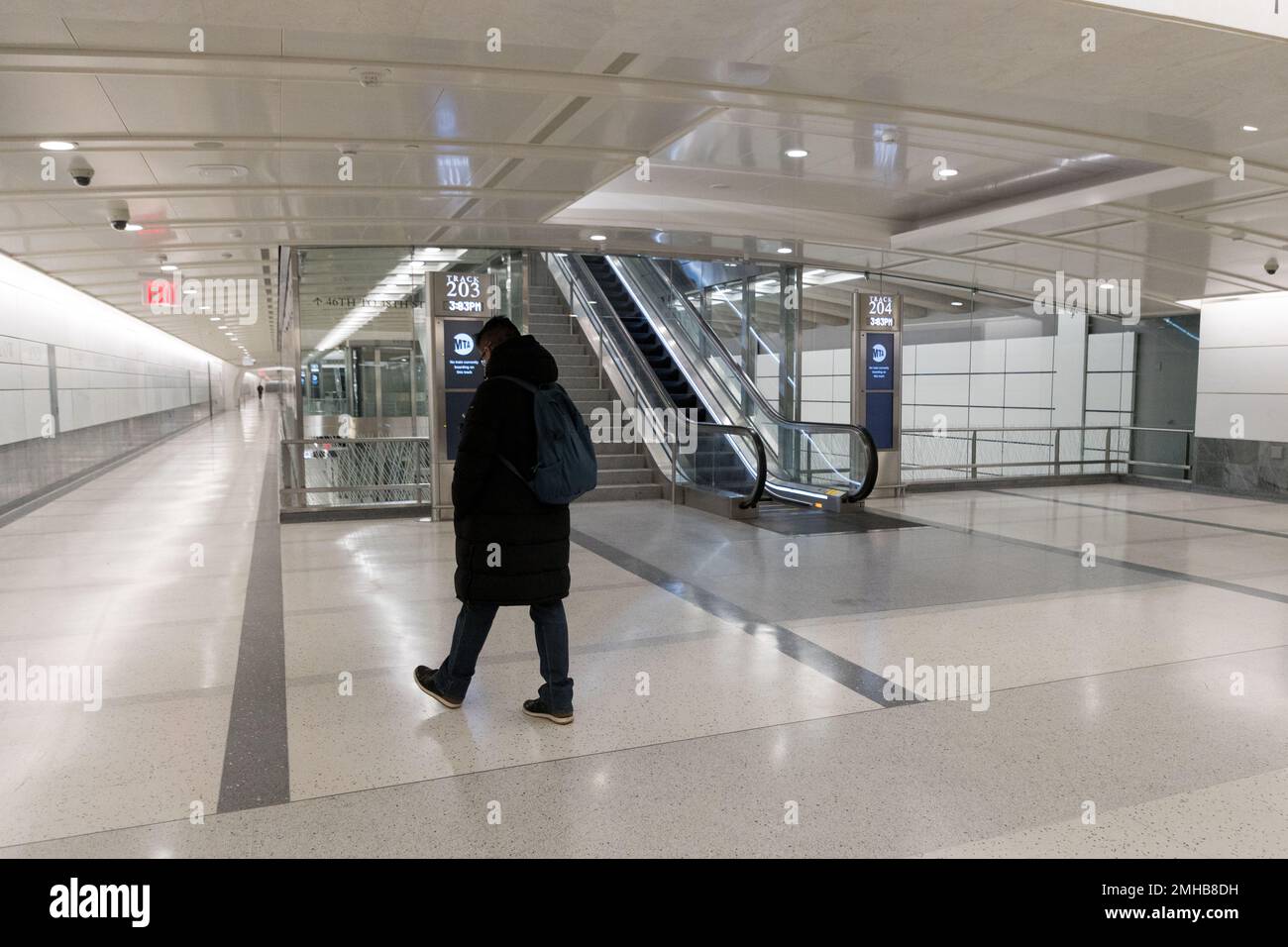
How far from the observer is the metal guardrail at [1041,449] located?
14094mm

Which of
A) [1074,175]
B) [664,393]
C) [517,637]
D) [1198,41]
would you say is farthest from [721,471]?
[1198,41]

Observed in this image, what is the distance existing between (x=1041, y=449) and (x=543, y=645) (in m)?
12.9

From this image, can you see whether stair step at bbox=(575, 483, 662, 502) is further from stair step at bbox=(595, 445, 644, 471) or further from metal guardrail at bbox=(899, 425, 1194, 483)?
metal guardrail at bbox=(899, 425, 1194, 483)

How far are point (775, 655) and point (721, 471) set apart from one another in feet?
18.5

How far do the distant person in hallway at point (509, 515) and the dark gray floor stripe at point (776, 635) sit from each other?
1.47 m

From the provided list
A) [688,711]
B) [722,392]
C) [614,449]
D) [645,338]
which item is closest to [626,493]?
[614,449]

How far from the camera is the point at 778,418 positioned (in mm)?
11312

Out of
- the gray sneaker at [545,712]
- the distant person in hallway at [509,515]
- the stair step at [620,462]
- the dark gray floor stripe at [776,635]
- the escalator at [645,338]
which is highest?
the escalator at [645,338]

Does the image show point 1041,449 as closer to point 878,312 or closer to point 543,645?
point 878,312

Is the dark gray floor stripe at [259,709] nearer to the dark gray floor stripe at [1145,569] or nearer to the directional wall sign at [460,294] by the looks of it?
the directional wall sign at [460,294]

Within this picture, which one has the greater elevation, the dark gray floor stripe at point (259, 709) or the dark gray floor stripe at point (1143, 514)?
the dark gray floor stripe at point (259, 709)

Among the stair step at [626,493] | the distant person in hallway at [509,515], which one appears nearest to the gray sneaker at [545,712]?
the distant person in hallway at [509,515]

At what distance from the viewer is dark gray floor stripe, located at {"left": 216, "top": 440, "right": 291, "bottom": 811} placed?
3.27 meters
